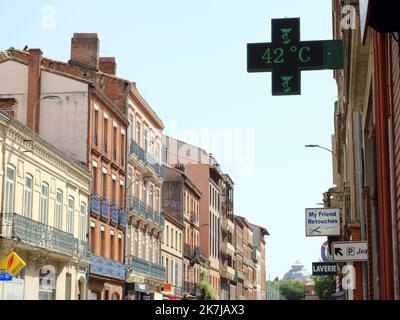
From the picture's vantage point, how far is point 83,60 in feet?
164

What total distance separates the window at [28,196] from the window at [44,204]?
55.0 inches

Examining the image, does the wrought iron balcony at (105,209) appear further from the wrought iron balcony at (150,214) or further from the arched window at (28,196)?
the arched window at (28,196)

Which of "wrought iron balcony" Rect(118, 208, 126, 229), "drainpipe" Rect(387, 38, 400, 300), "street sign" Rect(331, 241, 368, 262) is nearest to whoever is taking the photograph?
"drainpipe" Rect(387, 38, 400, 300)

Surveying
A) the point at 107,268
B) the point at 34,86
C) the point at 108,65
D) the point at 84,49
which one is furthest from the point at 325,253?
the point at 108,65

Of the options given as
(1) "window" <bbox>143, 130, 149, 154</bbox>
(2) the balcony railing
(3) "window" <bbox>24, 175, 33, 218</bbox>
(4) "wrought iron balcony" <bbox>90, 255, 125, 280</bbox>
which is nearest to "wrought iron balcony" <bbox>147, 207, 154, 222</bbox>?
(2) the balcony railing

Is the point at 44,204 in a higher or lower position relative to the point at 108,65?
lower

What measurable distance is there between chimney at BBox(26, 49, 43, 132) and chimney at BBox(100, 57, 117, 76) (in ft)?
38.0

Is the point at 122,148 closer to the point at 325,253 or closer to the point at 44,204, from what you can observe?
the point at 44,204

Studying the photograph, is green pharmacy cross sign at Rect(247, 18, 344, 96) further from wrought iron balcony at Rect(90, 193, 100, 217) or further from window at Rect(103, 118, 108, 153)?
window at Rect(103, 118, 108, 153)

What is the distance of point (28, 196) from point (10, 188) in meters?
2.13

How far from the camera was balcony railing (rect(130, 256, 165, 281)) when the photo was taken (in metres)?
51.7

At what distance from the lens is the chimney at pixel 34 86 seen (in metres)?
42.6

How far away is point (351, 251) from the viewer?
16.3 m
